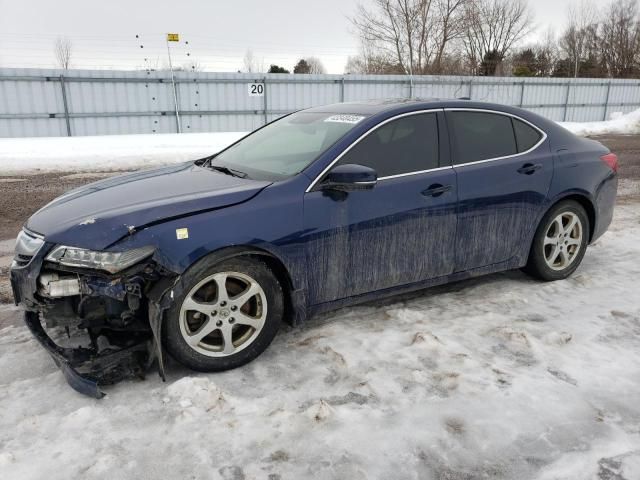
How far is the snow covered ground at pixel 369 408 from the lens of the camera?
7.75ft

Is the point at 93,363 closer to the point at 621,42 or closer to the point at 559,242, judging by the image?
the point at 559,242

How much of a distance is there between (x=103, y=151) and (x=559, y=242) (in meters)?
12.4

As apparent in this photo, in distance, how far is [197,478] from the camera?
7.47ft

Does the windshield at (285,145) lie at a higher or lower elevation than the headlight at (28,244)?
higher

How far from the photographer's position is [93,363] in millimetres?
2889

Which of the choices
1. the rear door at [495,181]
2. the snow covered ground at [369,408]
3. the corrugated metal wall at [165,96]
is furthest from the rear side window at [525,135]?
the corrugated metal wall at [165,96]

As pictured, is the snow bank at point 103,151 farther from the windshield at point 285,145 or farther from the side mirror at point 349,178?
the side mirror at point 349,178

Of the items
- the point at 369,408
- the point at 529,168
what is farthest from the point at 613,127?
the point at 369,408

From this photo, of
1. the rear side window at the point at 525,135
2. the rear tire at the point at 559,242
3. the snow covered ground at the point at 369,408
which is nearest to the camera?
the snow covered ground at the point at 369,408

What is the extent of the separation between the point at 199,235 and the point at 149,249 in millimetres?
270

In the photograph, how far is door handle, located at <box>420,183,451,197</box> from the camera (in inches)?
146

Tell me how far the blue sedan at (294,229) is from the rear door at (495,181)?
0.01m

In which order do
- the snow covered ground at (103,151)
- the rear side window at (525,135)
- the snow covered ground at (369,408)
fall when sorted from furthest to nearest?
the snow covered ground at (103,151) < the rear side window at (525,135) < the snow covered ground at (369,408)

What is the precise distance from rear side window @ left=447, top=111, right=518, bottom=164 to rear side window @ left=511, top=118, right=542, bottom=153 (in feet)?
0.17
